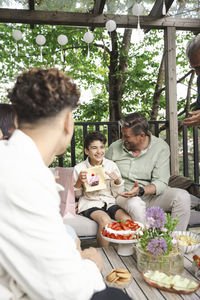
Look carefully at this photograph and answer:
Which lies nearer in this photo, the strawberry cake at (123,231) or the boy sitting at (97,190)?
the strawberry cake at (123,231)

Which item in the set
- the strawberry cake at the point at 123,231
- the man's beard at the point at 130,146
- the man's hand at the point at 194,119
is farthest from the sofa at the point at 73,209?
the man's hand at the point at 194,119

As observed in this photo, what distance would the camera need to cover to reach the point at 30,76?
3.38 feet

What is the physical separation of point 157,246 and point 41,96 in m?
1.20

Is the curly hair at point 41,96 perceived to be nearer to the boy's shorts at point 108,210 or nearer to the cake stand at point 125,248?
the cake stand at point 125,248

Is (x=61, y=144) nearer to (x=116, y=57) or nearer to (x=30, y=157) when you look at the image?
(x=30, y=157)

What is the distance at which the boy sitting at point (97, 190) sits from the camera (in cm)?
304

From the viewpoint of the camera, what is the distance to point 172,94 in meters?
3.96

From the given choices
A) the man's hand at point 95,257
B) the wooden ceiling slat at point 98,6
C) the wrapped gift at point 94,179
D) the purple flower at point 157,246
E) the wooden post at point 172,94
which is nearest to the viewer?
the man's hand at point 95,257

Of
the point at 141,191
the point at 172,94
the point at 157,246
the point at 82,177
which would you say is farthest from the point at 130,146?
the point at 157,246

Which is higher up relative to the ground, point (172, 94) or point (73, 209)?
point (172, 94)

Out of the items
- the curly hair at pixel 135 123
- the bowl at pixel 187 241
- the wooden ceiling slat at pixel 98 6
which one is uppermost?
the wooden ceiling slat at pixel 98 6

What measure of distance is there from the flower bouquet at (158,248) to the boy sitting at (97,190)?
3.50ft

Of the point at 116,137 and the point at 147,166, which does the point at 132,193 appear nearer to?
the point at 147,166

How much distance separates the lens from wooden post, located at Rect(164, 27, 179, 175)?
3947 mm
